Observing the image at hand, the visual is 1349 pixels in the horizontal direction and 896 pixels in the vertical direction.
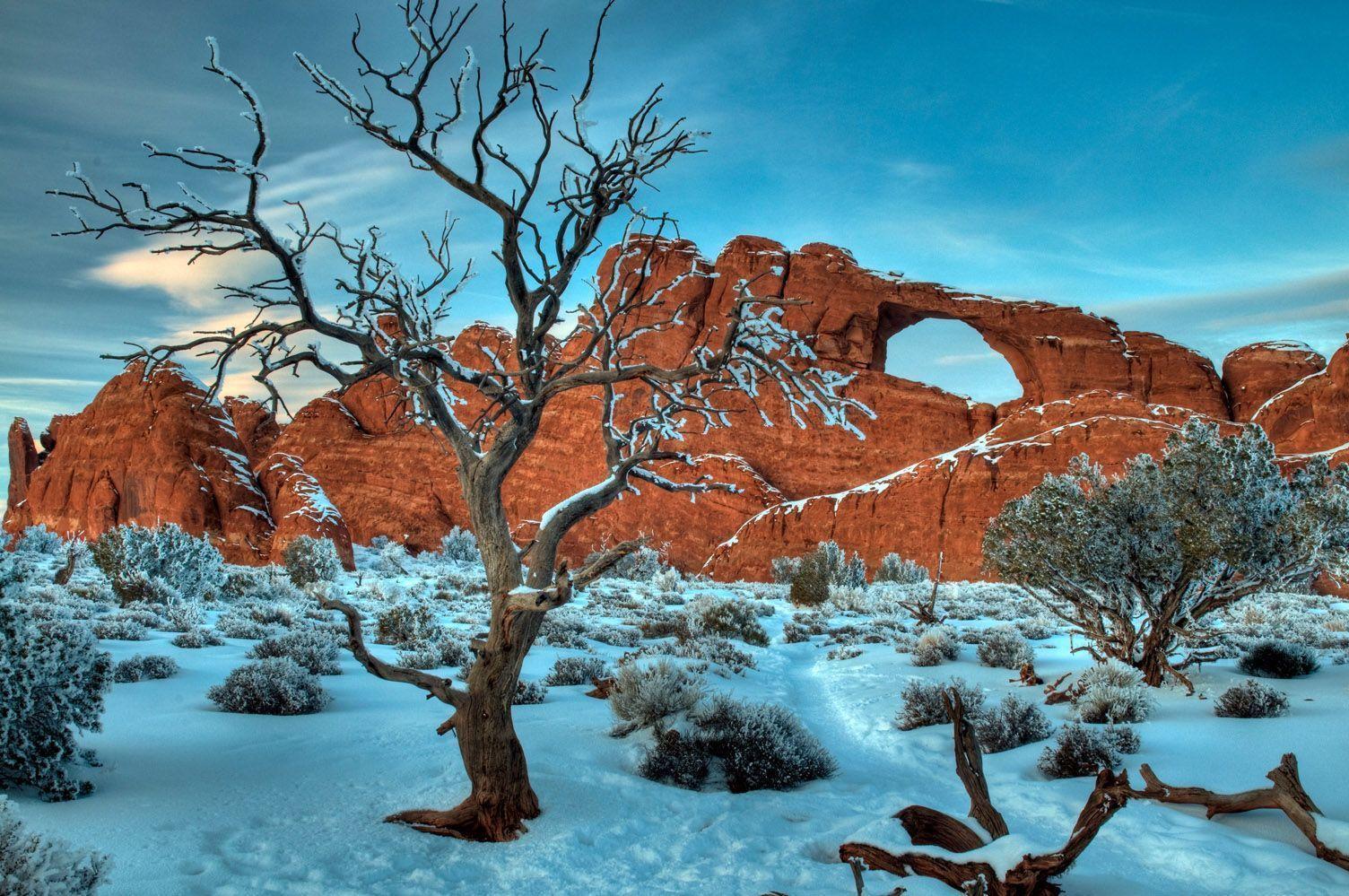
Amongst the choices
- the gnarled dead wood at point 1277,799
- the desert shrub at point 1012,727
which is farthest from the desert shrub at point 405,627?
the gnarled dead wood at point 1277,799

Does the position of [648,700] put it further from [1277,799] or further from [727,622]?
[727,622]

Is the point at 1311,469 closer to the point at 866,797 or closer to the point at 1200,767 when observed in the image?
the point at 1200,767

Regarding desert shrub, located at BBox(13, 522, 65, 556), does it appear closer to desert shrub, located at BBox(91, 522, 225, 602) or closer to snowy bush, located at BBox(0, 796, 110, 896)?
desert shrub, located at BBox(91, 522, 225, 602)

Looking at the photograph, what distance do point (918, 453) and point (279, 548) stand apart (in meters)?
35.1

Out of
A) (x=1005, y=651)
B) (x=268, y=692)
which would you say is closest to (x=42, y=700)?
(x=268, y=692)

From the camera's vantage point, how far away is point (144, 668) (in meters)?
8.04

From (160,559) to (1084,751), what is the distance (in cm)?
1712

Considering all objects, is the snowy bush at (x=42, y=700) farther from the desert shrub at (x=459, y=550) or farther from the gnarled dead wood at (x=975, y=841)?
the desert shrub at (x=459, y=550)

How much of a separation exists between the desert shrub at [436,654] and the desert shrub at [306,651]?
895mm

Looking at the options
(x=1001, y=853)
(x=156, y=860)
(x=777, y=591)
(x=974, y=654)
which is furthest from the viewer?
(x=777, y=591)

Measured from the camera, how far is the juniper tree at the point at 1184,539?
8.73 m

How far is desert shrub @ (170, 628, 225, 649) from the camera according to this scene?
1007 cm

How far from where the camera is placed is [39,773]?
14.4 feet

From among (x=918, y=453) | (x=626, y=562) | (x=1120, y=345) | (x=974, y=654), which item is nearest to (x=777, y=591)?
(x=626, y=562)
